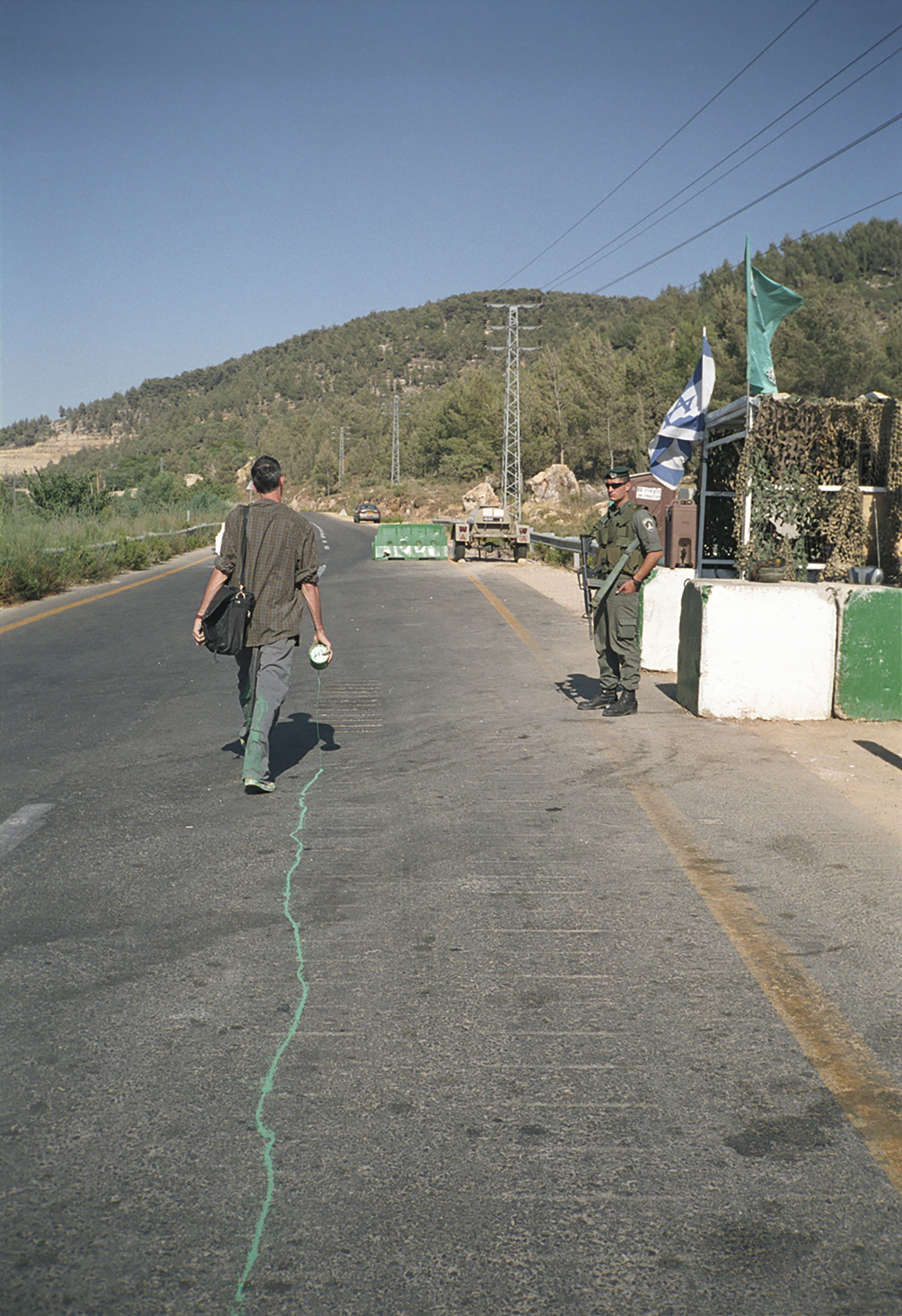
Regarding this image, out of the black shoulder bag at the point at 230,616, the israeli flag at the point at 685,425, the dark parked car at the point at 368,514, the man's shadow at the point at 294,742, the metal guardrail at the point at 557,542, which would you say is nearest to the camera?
the black shoulder bag at the point at 230,616

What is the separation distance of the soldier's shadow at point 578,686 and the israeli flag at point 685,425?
390cm

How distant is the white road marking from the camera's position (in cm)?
555

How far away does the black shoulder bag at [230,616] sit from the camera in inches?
253

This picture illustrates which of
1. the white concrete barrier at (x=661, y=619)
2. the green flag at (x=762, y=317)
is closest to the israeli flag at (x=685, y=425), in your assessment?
the green flag at (x=762, y=317)

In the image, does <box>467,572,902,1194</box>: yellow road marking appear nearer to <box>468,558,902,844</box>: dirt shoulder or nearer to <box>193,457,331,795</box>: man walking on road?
<box>468,558,902,844</box>: dirt shoulder

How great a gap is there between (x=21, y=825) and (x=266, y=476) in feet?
7.50

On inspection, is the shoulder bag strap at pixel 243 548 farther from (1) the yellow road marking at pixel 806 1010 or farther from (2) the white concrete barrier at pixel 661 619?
(2) the white concrete barrier at pixel 661 619

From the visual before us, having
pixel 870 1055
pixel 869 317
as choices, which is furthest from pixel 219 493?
pixel 870 1055

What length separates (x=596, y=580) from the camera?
30.7ft

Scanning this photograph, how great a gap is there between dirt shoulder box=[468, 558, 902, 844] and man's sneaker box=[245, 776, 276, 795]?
3298 mm

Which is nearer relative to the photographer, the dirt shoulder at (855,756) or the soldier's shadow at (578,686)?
the dirt shoulder at (855,756)

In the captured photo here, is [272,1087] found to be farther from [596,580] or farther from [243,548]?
[596,580]

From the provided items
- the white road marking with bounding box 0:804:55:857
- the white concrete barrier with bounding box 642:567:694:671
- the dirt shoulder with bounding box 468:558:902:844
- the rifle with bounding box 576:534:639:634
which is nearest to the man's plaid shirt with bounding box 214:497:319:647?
the white road marking with bounding box 0:804:55:857

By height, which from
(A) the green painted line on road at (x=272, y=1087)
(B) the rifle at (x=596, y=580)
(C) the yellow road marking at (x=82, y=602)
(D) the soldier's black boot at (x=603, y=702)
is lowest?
(C) the yellow road marking at (x=82, y=602)
